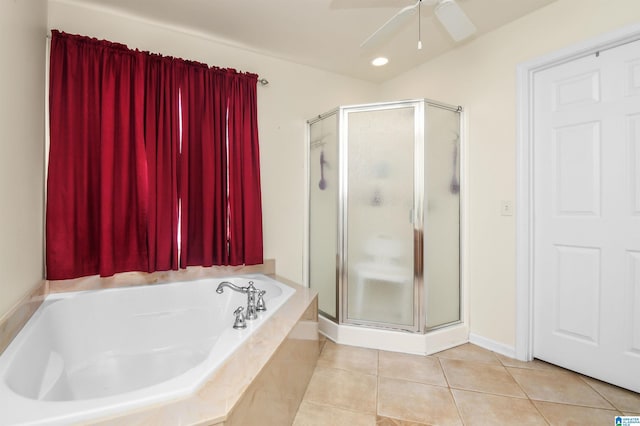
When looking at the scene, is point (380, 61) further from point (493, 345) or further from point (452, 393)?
point (452, 393)

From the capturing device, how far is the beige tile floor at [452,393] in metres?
1.50

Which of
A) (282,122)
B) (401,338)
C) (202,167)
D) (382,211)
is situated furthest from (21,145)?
(401,338)

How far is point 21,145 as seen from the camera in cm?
149

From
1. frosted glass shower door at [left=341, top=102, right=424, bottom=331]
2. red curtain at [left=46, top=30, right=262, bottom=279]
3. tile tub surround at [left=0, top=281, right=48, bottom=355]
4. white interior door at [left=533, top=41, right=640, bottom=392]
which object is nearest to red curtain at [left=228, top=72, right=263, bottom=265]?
red curtain at [left=46, top=30, right=262, bottom=279]

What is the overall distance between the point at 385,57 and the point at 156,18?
1.80 meters

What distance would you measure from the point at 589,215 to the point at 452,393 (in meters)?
1.35

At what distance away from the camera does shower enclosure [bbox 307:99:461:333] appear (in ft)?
7.45

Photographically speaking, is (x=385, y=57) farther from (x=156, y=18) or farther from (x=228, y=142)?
(x=156, y=18)

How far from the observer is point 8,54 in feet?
4.32

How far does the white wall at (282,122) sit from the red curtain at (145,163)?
0.18 meters

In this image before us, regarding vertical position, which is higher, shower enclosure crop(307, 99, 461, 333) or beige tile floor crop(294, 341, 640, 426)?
shower enclosure crop(307, 99, 461, 333)

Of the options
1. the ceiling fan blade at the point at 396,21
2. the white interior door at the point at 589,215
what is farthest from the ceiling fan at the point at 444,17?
the white interior door at the point at 589,215

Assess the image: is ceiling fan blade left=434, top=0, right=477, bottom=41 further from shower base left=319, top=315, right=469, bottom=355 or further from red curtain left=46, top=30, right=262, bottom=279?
shower base left=319, top=315, right=469, bottom=355

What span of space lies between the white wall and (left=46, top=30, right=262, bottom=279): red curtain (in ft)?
0.60
